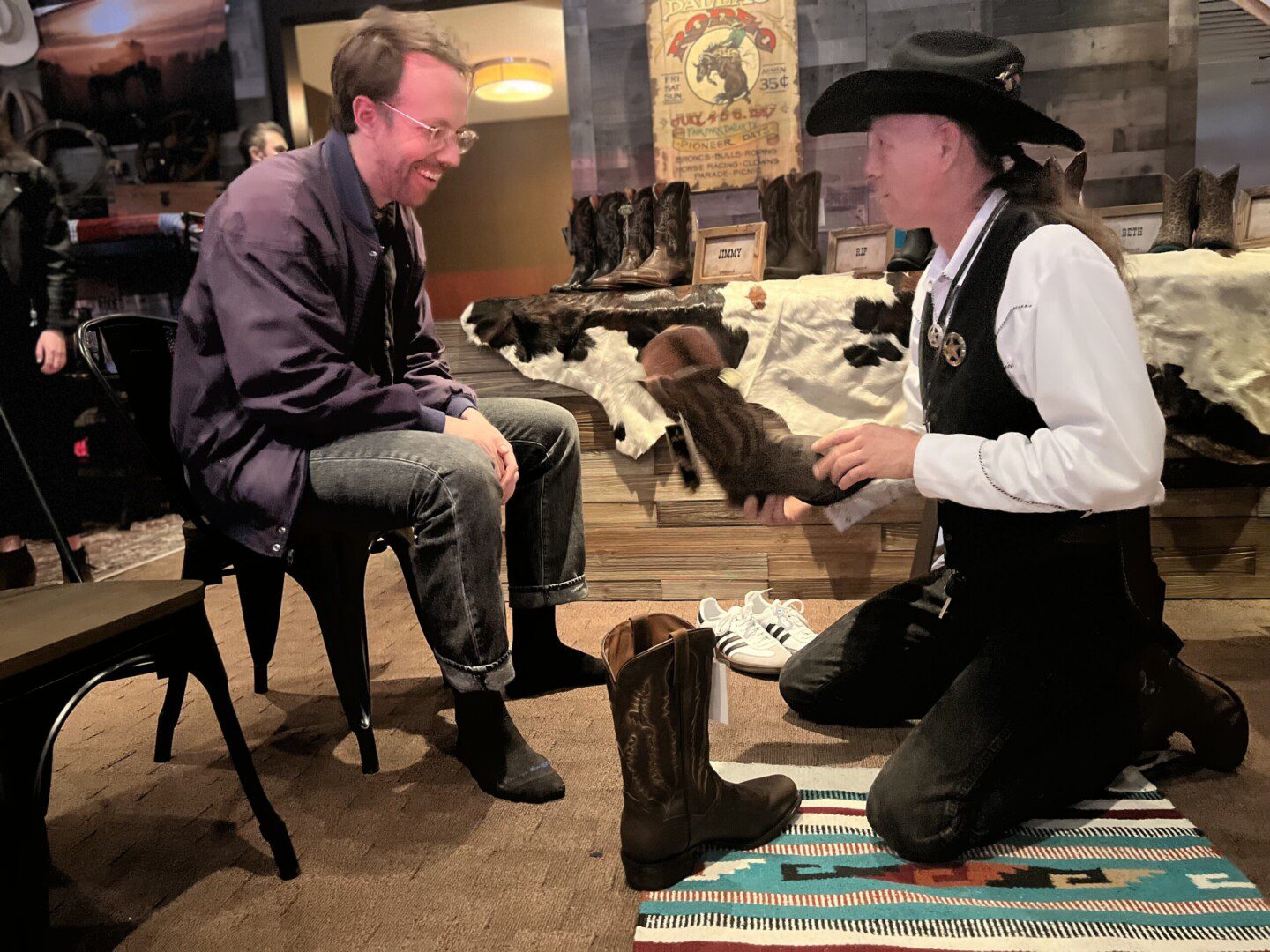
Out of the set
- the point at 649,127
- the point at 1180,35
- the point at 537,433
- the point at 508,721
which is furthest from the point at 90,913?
the point at 1180,35

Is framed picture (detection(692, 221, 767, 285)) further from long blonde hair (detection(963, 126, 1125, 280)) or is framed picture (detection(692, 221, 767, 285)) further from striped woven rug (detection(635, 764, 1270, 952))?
striped woven rug (detection(635, 764, 1270, 952))

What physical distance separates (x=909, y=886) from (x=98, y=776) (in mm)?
1534

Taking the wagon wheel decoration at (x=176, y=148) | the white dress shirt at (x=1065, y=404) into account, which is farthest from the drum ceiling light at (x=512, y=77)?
the white dress shirt at (x=1065, y=404)

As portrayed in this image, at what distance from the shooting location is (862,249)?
9.47 ft

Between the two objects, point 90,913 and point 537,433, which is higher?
point 537,433

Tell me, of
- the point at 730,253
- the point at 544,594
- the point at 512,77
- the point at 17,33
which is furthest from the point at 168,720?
the point at 512,77

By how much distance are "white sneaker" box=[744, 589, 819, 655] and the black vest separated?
756 millimetres

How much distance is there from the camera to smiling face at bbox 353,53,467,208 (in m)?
1.67

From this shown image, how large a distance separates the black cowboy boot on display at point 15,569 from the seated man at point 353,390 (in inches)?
67.7

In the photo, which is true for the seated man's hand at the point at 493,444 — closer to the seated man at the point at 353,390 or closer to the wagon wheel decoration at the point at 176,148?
the seated man at the point at 353,390

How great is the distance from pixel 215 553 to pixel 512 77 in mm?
5148

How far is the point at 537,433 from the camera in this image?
1.94 meters

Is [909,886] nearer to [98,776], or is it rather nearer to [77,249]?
[98,776]

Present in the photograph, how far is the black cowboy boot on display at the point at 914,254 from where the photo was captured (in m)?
2.67
